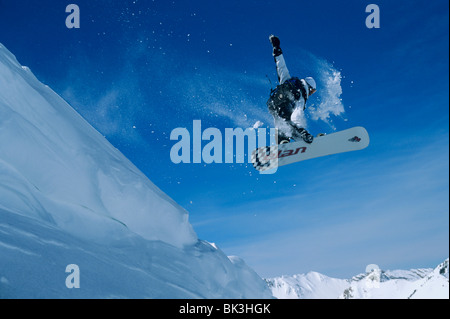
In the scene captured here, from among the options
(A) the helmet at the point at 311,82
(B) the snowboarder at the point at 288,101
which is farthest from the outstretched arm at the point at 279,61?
(A) the helmet at the point at 311,82

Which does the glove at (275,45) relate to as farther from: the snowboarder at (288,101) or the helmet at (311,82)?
the helmet at (311,82)

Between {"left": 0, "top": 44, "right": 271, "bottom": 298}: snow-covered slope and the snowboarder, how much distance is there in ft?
17.9

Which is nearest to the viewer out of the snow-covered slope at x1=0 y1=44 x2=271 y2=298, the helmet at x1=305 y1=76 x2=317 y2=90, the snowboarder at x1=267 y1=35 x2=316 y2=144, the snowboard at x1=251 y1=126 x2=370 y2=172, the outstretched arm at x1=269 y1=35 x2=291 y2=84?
the snow-covered slope at x1=0 y1=44 x2=271 y2=298

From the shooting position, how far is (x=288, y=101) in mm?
8820

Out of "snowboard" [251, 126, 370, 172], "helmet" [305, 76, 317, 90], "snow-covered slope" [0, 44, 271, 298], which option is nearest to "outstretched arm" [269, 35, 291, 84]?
"helmet" [305, 76, 317, 90]

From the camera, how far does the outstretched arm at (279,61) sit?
9266 mm

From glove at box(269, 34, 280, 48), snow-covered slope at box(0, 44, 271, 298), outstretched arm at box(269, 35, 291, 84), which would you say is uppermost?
glove at box(269, 34, 280, 48)

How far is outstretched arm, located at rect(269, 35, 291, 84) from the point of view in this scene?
365 inches

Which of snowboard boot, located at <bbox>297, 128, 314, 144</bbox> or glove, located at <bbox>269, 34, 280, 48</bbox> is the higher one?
glove, located at <bbox>269, 34, 280, 48</bbox>

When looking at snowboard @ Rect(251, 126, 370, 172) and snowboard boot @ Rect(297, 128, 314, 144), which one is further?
snowboard @ Rect(251, 126, 370, 172)

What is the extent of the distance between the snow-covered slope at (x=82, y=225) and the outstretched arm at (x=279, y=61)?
21.7ft
